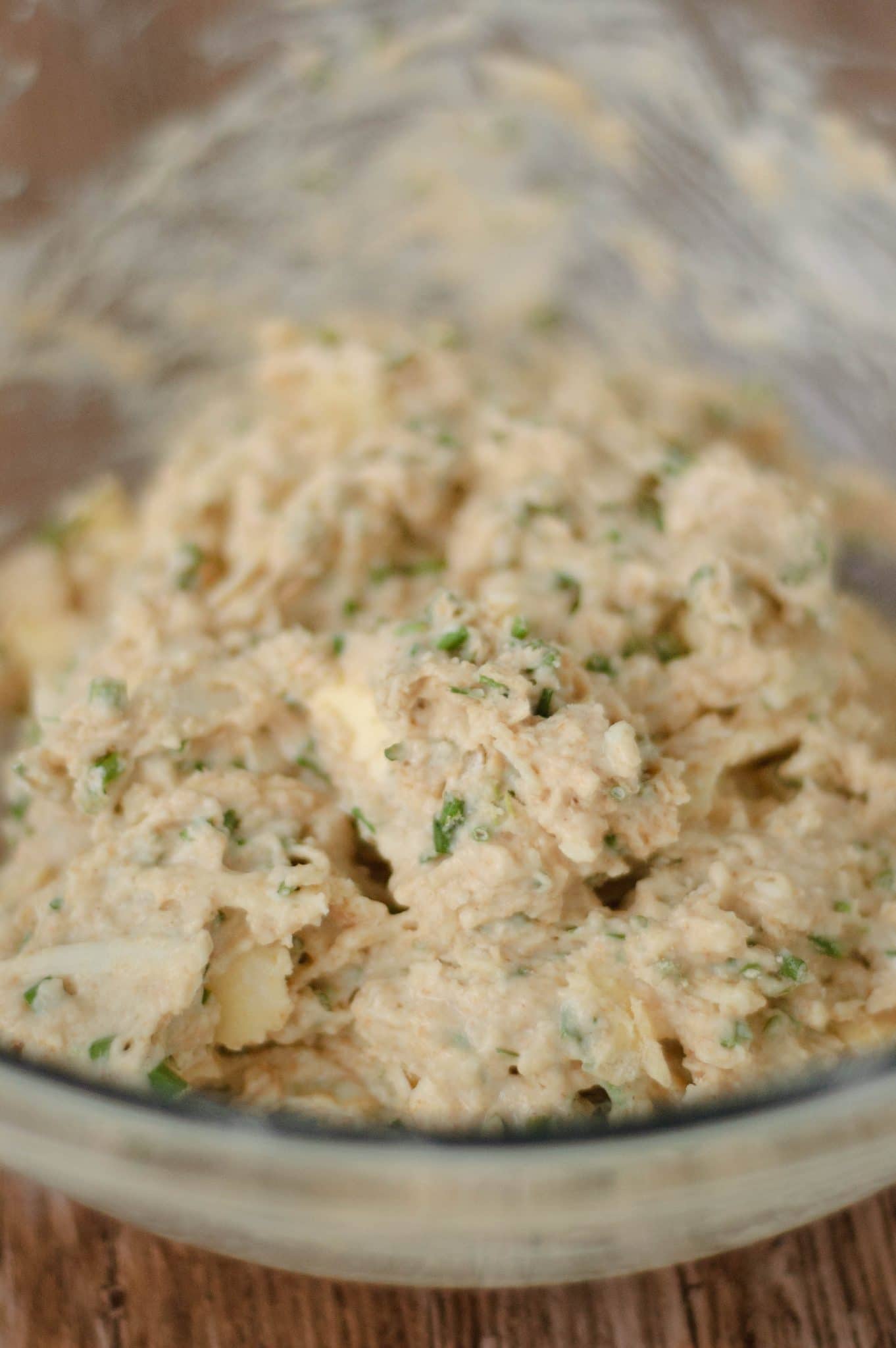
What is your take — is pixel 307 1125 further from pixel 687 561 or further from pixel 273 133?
pixel 273 133

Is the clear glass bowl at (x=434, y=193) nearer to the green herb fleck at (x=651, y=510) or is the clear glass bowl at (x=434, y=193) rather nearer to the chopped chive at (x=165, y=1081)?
the green herb fleck at (x=651, y=510)

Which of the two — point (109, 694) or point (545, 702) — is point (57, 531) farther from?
point (545, 702)

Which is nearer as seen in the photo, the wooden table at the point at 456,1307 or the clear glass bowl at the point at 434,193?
the wooden table at the point at 456,1307

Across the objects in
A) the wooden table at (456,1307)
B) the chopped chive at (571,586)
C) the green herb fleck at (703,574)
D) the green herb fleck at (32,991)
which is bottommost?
the wooden table at (456,1307)

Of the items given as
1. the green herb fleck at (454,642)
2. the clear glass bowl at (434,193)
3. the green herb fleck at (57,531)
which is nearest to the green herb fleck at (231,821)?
the green herb fleck at (454,642)

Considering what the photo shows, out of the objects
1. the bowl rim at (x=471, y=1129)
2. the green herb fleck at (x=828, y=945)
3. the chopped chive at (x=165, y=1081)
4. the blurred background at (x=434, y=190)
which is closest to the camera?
the bowl rim at (x=471, y=1129)

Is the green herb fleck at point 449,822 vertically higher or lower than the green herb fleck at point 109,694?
lower

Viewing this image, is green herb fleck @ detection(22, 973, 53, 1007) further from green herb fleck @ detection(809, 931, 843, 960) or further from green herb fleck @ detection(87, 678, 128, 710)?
green herb fleck @ detection(809, 931, 843, 960)
